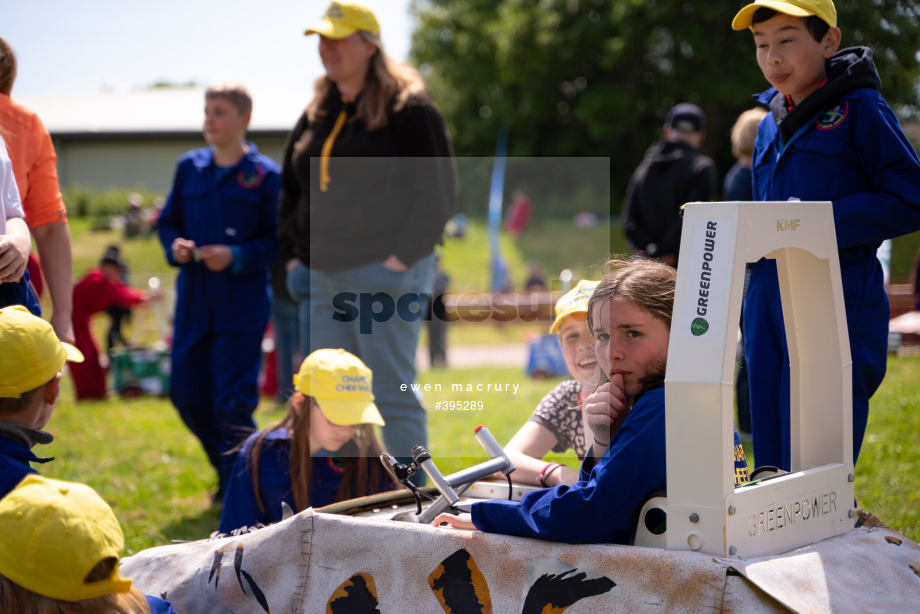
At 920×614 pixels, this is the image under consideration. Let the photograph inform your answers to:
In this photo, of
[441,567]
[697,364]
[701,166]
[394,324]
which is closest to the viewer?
[697,364]

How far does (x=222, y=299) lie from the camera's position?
4598 mm

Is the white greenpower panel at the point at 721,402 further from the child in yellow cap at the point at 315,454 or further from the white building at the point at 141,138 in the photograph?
the white building at the point at 141,138

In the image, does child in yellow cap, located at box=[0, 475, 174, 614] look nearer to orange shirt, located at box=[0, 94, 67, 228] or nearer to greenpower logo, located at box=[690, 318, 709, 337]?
greenpower logo, located at box=[690, 318, 709, 337]

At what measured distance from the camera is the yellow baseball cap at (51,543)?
1.70 metres

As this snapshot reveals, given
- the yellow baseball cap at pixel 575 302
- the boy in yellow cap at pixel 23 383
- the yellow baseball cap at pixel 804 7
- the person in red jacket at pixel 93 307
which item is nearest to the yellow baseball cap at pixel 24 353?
the boy in yellow cap at pixel 23 383

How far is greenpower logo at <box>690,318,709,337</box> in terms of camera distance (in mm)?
1839

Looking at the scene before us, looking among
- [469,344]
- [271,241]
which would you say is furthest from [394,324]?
[469,344]

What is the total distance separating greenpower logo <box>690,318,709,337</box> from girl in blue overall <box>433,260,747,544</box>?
0.25m

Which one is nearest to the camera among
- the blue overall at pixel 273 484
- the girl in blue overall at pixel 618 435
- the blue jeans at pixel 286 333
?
the girl in blue overall at pixel 618 435

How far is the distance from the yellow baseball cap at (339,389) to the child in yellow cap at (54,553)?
1.56 metres

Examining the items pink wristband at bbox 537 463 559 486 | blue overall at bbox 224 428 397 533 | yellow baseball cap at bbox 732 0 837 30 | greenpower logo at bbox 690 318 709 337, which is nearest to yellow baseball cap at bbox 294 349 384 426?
blue overall at bbox 224 428 397 533

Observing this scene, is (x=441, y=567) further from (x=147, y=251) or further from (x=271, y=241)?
(x=147, y=251)

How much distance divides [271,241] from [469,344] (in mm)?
8702

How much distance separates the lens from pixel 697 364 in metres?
1.83
